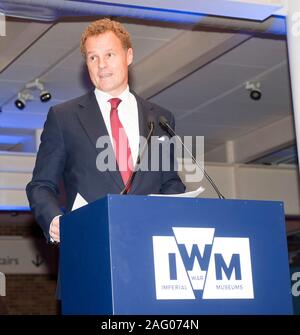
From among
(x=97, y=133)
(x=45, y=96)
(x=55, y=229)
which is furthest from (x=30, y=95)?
(x=55, y=229)

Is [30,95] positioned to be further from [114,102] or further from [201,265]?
[201,265]

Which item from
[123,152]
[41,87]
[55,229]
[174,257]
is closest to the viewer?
[174,257]

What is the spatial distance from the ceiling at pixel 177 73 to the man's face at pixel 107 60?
3.82 m

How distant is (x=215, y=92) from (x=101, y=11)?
455cm

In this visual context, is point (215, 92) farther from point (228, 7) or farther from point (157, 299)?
point (157, 299)


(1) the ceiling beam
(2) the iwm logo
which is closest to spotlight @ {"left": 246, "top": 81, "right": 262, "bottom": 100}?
(1) the ceiling beam

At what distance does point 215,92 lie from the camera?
9.62 metres

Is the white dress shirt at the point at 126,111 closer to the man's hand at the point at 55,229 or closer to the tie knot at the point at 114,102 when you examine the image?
the tie knot at the point at 114,102

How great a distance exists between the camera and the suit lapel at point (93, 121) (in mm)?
2756

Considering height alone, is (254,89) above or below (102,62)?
above

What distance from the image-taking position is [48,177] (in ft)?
9.12

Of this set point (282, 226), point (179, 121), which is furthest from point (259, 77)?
point (282, 226)

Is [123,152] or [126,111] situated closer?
[123,152]

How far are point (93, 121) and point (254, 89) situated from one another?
672cm
